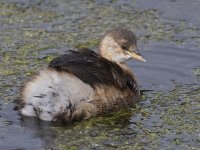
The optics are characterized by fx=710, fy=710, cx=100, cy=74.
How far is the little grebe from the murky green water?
128 mm

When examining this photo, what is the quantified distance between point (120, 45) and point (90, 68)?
111cm

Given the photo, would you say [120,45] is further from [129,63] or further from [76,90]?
[76,90]

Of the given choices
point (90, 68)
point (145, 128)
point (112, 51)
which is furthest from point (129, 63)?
point (145, 128)

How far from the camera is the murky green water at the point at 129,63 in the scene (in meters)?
7.21

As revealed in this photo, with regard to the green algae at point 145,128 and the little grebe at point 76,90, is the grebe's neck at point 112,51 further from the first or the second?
the green algae at point 145,128

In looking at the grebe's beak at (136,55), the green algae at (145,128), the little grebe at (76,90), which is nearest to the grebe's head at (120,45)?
the grebe's beak at (136,55)

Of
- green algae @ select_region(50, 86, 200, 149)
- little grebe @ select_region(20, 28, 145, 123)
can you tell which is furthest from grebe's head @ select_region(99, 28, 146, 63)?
green algae @ select_region(50, 86, 200, 149)

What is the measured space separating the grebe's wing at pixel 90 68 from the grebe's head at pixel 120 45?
1.71ft

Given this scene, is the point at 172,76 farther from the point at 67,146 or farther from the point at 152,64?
the point at 67,146

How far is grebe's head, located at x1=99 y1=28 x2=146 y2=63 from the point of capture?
8750mm

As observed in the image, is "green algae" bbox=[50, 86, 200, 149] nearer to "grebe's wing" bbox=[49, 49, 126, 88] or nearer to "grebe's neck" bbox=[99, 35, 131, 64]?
"grebe's wing" bbox=[49, 49, 126, 88]

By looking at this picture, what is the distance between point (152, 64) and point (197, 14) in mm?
1993

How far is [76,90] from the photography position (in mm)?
7461

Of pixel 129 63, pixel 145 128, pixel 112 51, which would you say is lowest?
pixel 145 128
